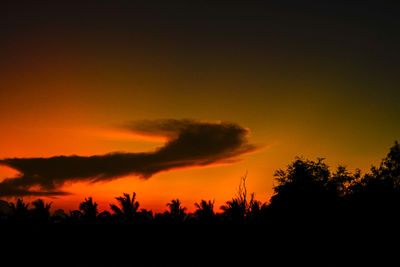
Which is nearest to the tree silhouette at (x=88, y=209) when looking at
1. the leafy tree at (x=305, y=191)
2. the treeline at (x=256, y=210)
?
the treeline at (x=256, y=210)

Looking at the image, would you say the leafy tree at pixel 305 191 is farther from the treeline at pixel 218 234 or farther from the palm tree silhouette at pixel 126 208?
the palm tree silhouette at pixel 126 208

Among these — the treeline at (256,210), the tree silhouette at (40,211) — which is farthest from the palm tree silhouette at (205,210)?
the tree silhouette at (40,211)

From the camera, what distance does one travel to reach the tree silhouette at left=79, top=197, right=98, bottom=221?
115 ft

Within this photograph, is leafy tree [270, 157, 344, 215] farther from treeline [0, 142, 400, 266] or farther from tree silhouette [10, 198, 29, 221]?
tree silhouette [10, 198, 29, 221]

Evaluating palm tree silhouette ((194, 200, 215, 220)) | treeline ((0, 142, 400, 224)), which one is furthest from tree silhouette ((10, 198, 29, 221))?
palm tree silhouette ((194, 200, 215, 220))

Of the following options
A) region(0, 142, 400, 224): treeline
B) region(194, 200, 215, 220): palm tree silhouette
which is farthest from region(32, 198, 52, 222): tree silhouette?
region(194, 200, 215, 220): palm tree silhouette

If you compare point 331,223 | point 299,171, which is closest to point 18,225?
point 331,223

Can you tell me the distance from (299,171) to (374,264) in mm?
29176

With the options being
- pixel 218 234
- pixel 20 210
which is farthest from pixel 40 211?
pixel 218 234

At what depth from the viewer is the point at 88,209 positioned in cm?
3566

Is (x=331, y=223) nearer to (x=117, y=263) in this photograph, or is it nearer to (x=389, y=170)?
(x=117, y=263)

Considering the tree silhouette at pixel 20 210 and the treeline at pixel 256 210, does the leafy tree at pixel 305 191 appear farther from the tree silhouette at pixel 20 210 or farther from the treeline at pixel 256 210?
the tree silhouette at pixel 20 210

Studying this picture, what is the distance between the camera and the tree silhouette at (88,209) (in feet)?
115

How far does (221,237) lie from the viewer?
3441 cm
